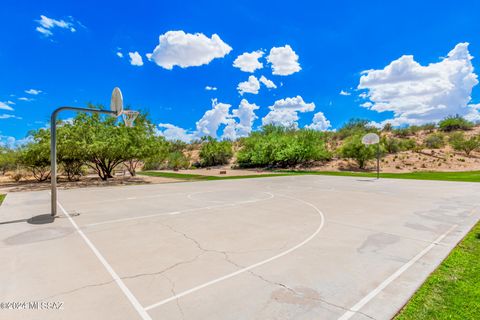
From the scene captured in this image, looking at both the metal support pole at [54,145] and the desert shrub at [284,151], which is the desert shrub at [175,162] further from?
the metal support pole at [54,145]

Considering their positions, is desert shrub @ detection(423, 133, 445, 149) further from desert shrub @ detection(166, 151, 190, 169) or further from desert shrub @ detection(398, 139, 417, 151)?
desert shrub @ detection(166, 151, 190, 169)

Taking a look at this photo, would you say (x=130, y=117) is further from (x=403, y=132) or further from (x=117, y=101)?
(x=403, y=132)

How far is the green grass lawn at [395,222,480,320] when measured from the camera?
2881 millimetres

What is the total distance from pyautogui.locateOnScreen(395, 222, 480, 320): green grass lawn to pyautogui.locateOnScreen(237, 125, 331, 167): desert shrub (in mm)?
31186

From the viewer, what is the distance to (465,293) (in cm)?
331

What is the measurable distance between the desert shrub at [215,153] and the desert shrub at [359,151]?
67.8 feet

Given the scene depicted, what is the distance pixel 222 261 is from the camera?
4.42 m

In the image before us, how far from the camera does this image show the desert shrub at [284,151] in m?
35.4

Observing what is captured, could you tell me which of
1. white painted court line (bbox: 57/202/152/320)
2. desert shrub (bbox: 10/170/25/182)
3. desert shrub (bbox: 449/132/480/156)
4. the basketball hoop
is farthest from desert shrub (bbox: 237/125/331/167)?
white painted court line (bbox: 57/202/152/320)

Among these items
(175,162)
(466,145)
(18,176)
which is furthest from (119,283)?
(466,145)

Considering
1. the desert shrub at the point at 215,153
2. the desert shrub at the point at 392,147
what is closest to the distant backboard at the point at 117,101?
the desert shrub at the point at 215,153

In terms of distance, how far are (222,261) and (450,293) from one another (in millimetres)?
3450

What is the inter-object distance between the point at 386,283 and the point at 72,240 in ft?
21.3

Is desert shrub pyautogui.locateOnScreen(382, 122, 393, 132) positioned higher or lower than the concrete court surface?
higher
